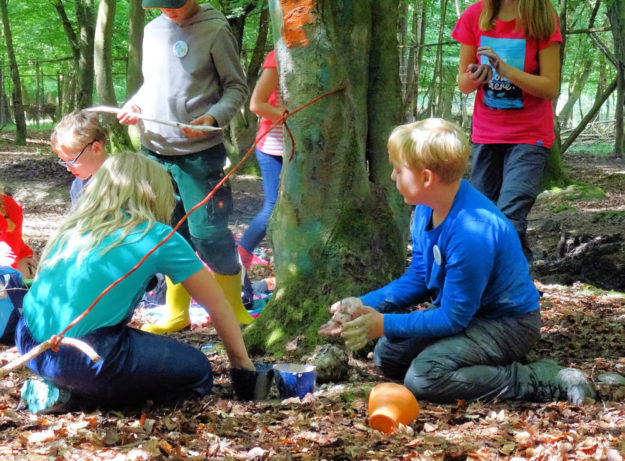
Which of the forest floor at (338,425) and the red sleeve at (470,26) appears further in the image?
the red sleeve at (470,26)

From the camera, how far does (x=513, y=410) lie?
2.79 metres

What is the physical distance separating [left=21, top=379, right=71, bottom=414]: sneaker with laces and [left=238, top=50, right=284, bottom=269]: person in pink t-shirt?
7.26 feet

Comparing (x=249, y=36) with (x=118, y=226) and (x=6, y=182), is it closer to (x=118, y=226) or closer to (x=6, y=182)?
(x=6, y=182)

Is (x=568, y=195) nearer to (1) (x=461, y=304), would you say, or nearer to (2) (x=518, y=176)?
(2) (x=518, y=176)

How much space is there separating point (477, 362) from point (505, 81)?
1.83 m

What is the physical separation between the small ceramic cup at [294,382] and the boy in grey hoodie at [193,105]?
1.34 metres

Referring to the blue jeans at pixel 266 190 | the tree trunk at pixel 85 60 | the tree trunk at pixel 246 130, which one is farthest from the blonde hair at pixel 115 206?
the tree trunk at pixel 85 60

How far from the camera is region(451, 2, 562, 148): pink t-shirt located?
13.0 ft

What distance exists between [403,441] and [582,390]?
35.3 inches

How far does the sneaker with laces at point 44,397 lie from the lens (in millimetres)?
2758

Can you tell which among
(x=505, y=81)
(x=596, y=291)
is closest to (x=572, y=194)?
(x=596, y=291)

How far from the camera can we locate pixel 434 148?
2803 mm

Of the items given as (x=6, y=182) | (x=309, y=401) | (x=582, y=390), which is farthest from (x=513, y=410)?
(x=6, y=182)

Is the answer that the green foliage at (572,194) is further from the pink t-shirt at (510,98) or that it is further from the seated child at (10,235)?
the seated child at (10,235)
